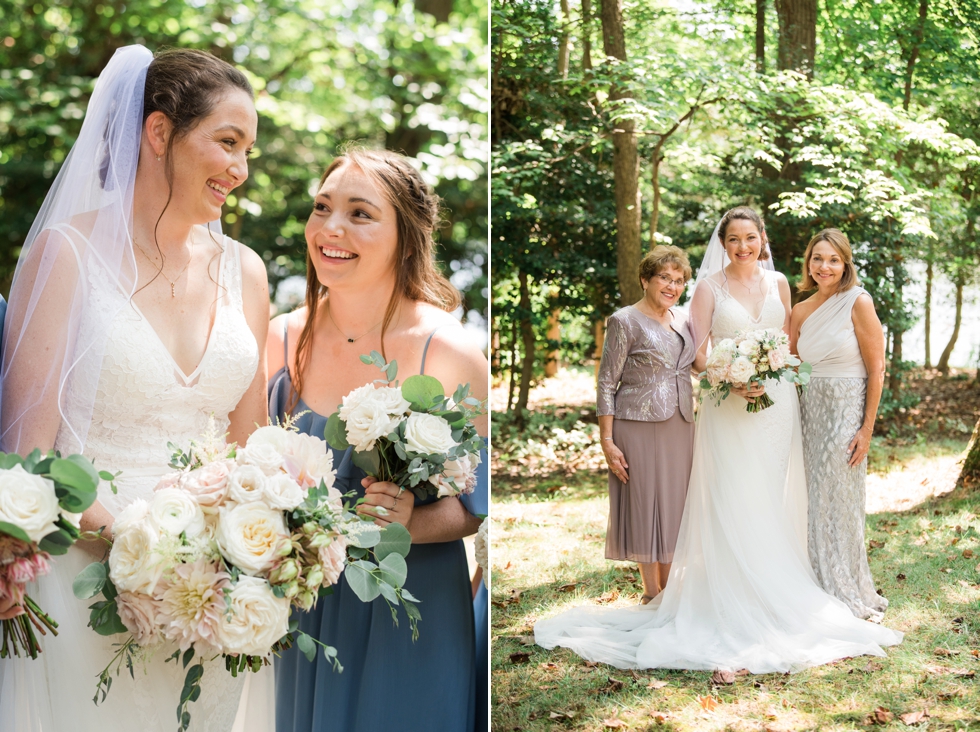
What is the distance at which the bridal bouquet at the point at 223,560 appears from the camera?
1586 millimetres

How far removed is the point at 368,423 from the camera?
1.92 meters

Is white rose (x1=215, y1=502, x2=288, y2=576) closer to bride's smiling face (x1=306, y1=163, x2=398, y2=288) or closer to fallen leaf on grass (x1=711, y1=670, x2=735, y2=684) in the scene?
bride's smiling face (x1=306, y1=163, x2=398, y2=288)

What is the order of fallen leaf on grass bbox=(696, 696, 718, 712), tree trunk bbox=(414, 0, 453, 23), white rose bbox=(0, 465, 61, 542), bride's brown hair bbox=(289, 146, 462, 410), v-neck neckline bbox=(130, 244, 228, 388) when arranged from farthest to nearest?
1. tree trunk bbox=(414, 0, 453, 23)
2. fallen leaf on grass bbox=(696, 696, 718, 712)
3. bride's brown hair bbox=(289, 146, 462, 410)
4. v-neck neckline bbox=(130, 244, 228, 388)
5. white rose bbox=(0, 465, 61, 542)

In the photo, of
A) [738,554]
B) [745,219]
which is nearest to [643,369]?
[745,219]

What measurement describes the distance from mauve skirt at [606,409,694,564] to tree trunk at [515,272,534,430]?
433 millimetres

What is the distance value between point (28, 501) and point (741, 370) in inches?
79.7

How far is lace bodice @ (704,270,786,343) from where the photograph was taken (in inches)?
102

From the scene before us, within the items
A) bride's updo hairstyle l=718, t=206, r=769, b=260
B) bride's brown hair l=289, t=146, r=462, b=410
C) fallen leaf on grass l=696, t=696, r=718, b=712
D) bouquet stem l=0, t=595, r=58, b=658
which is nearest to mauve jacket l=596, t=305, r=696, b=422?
bride's updo hairstyle l=718, t=206, r=769, b=260

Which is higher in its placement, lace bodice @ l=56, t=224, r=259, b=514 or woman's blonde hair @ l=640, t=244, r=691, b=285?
woman's blonde hair @ l=640, t=244, r=691, b=285

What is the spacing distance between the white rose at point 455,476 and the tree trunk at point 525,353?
3.15ft

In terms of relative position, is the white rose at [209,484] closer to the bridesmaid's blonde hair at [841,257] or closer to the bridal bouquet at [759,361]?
the bridal bouquet at [759,361]

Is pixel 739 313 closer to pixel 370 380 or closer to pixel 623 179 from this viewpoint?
pixel 623 179

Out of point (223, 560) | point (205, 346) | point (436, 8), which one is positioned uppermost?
point (436, 8)

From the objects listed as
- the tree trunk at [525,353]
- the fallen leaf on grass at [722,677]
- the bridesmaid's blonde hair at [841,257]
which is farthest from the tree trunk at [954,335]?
the tree trunk at [525,353]
